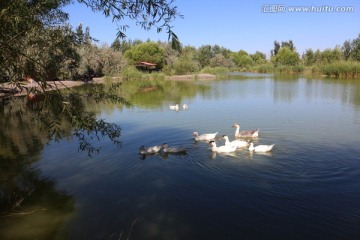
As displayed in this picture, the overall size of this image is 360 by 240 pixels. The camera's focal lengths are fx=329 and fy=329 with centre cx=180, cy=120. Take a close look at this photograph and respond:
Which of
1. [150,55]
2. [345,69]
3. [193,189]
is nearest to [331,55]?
[345,69]

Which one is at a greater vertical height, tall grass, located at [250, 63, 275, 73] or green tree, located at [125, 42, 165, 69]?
green tree, located at [125, 42, 165, 69]

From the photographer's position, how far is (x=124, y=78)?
63688 mm

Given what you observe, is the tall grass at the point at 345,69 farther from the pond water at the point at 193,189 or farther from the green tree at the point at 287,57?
the green tree at the point at 287,57

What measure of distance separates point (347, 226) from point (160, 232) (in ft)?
13.2

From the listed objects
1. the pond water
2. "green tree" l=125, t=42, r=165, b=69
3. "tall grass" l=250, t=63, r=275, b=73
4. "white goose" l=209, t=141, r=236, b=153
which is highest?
"green tree" l=125, t=42, r=165, b=69

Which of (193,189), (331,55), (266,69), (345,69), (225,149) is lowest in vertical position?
(193,189)

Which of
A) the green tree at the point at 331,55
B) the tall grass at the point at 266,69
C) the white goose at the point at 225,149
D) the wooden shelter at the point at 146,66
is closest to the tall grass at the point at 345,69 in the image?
the green tree at the point at 331,55

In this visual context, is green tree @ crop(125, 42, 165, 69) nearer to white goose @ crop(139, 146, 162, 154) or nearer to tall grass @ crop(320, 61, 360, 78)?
tall grass @ crop(320, 61, 360, 78)

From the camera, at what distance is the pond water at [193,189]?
729 centimetres

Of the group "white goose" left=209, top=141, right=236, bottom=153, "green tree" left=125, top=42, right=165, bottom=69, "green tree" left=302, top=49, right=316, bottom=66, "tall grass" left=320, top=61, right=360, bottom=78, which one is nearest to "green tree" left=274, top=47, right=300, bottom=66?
"green tree" left=302, top=49, right=316, bottom=66

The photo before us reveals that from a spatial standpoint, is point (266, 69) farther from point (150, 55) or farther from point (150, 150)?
point (150, 150)

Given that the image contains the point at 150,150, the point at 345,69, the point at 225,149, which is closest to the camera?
the point at 225,149

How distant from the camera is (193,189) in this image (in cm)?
932

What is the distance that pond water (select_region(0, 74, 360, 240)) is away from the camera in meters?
7.29
